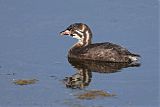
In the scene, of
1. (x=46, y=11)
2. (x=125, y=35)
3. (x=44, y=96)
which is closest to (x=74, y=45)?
(x=125, y=35)

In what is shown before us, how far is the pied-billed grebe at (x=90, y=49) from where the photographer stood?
17.6 m

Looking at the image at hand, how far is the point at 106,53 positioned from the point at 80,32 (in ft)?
4.26

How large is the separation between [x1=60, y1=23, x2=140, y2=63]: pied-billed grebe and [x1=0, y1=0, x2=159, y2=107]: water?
0.29 m

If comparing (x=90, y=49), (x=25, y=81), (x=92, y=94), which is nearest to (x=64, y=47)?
(x=90, y=49)

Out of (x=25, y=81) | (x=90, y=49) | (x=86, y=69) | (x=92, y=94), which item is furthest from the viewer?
(x=90, y=49)

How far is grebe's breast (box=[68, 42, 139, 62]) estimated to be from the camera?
57.6 feet

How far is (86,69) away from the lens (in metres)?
17.0

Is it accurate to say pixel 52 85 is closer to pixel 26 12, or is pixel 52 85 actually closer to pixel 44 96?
pixel 44 96

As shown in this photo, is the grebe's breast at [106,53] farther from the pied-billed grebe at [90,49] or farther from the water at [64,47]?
the water at [64,47]

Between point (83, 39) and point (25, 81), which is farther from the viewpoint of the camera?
point (83, 39)

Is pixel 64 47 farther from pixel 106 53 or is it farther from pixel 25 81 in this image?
pixel 25 81

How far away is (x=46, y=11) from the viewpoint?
21.5 meters

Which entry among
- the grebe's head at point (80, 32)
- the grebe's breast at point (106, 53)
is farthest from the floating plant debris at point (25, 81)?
the grebe's head at point (80, 32)

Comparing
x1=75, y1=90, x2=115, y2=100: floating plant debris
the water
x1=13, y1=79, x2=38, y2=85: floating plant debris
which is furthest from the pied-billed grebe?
x1=75, y1=90, x2=115, y2=100: floating plant debris
